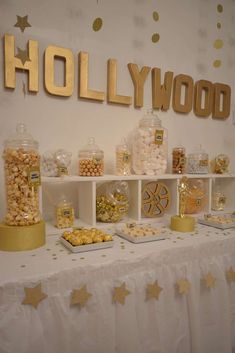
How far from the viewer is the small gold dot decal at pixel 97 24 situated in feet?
4.58

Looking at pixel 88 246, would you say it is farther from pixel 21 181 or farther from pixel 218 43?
pixel 218 43

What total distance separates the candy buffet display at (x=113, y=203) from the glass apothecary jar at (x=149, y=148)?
0.13 m

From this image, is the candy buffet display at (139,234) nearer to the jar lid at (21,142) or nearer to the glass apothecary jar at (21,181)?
the glass apothecary jar at (21,181)

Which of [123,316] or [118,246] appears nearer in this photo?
[123,316]

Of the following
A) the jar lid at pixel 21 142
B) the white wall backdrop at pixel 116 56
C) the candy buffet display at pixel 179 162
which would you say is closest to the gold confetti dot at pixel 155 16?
the white wall backdrop at pixel 116 56

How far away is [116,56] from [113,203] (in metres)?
0.80

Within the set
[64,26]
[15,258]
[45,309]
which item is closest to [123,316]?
[45,309]

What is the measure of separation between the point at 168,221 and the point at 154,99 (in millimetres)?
707

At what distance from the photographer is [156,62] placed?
158cm

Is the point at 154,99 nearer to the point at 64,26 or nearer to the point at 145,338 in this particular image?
the point at 64,26

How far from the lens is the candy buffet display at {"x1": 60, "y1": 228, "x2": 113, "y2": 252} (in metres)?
0.93

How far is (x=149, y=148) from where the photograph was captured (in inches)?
52.9

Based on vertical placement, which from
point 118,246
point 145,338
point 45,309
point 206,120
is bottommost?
point 145,338

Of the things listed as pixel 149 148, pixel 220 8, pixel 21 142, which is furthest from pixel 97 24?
pixel 220 8
